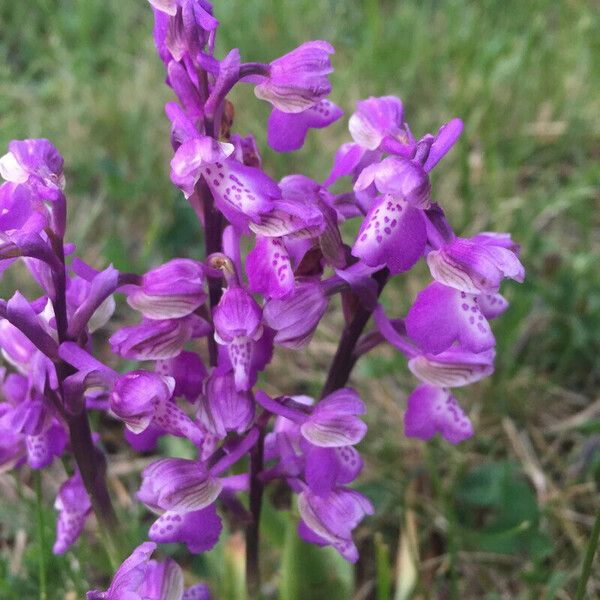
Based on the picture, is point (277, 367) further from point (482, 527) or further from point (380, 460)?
point (482, 527)

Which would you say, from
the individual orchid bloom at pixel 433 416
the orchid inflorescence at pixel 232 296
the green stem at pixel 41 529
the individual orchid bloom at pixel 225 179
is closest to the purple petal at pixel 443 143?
the orchid inflorescence at pixel 232 296

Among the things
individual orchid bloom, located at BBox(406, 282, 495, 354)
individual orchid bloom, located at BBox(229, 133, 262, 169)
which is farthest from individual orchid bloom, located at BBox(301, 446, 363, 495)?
individual orchid bloom, located at BBox(229, 133, 262, 169)

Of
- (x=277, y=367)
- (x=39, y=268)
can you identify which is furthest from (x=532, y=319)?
(x=39, y=268)

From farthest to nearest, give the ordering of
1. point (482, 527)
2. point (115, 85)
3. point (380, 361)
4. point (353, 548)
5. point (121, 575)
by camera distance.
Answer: point (115, 85) < point (380, 361) < point (482, 527) < point (353, 548) < point (121, 575)

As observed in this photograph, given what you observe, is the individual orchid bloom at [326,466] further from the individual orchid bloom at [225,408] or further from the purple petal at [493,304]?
the purple petal at [493,304]

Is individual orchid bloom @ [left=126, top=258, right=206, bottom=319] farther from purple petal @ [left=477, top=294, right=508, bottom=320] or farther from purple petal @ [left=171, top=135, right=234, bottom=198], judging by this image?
purple petal @ [left=477, top=294, right=508, bottom=320]

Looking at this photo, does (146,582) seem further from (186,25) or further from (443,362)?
(186,25)

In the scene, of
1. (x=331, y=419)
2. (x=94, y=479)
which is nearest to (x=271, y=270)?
(x=331, y=419)
